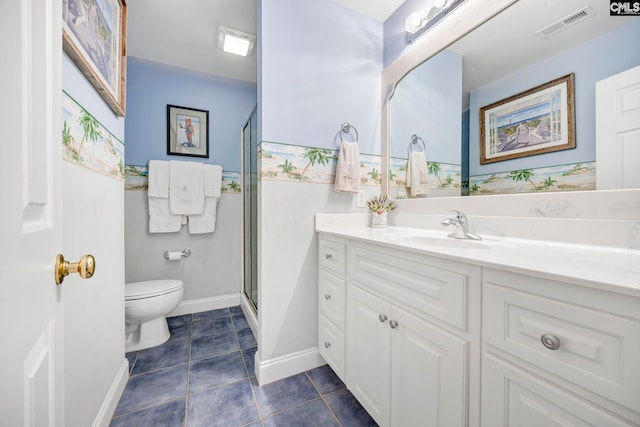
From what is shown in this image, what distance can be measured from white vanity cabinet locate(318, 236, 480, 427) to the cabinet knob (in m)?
0.14

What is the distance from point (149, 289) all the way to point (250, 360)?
891mm

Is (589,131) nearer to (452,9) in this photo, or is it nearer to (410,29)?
(452,9)

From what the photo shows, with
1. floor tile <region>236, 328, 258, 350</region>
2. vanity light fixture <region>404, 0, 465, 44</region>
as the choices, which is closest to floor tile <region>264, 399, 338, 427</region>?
floor tile <region>236, 328, 258, 350</region>

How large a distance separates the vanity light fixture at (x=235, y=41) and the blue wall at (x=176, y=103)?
0.44 meters

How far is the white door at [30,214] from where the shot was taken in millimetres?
312

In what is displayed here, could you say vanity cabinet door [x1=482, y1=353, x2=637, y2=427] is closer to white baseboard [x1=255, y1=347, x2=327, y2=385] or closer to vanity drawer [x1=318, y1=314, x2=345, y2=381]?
vanity drawer [x1=318, y1=314, x2=345, y2=381]

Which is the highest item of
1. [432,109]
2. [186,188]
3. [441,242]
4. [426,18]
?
[426,18]

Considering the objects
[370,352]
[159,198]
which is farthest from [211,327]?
[370,352]

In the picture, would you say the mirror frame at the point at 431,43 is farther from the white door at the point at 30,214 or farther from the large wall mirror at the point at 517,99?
the white door at the point at 30,214

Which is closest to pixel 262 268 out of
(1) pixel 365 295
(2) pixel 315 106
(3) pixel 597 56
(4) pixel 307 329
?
(4) pixel 307 329

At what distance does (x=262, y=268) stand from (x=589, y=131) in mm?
1539

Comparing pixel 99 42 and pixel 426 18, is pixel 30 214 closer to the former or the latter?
pixel 99 42

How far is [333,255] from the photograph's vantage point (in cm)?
136

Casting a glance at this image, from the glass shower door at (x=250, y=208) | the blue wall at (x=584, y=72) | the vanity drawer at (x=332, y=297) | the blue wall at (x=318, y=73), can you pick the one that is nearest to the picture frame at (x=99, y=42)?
the blue wall at (x=318, y=73)
